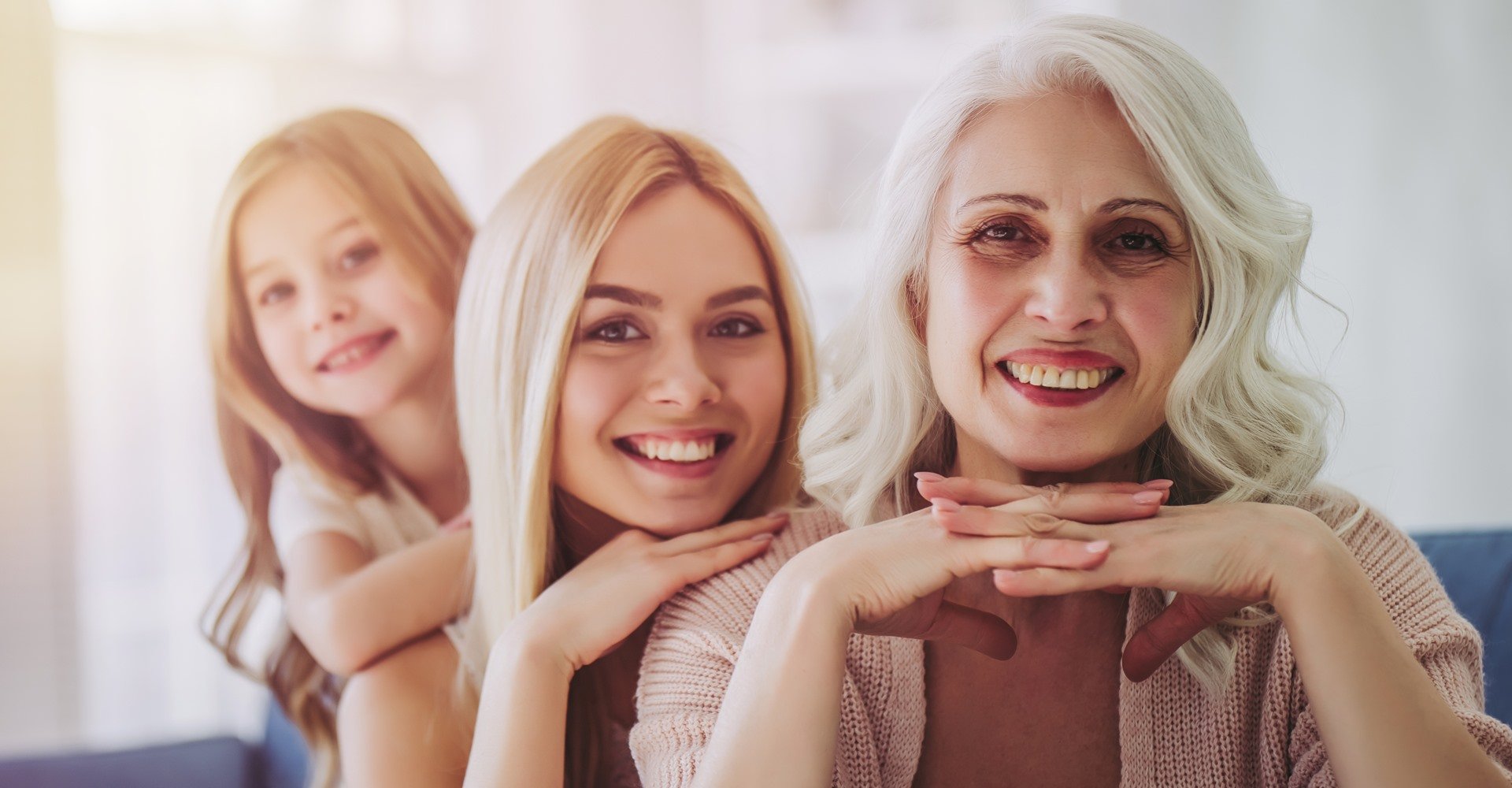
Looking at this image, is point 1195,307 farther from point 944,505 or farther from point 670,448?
point 670,448

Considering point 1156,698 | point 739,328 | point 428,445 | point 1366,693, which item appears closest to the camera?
point 1366,693

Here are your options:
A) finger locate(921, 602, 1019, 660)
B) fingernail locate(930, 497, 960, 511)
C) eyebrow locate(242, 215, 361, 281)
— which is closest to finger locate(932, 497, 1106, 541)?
fingernail locate(930, 497, 960, 511)

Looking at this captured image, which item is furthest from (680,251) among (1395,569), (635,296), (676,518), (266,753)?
(266,753)

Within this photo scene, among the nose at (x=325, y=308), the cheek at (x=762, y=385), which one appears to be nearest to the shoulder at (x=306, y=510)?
the nose at (x=325, y=308)

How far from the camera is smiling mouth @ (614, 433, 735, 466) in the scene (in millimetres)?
1414

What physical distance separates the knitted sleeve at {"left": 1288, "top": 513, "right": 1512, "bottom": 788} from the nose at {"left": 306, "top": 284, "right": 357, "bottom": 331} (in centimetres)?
126

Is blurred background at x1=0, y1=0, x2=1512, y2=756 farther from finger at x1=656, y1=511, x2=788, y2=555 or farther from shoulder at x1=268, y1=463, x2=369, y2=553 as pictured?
finger at x1=656, y1=511, x2=788, y2=555

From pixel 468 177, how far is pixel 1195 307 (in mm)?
1241

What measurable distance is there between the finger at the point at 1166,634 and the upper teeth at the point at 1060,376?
0.23 meters

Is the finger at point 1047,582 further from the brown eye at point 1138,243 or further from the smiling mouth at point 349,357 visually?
the smiling mouth at point 349,357

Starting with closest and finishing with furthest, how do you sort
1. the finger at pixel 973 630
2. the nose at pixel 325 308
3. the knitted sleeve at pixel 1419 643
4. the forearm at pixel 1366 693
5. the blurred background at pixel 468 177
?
the forearm at pixel 1366 693
the knitted sleeve at pixel 1419 643
the finger at pixel 973 630
the nose at pixel 325 308
the blurred background at pixel 468 177

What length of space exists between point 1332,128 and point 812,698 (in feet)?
5.96

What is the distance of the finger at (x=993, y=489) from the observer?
3.72 ft

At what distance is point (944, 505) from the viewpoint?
1.11 meters
